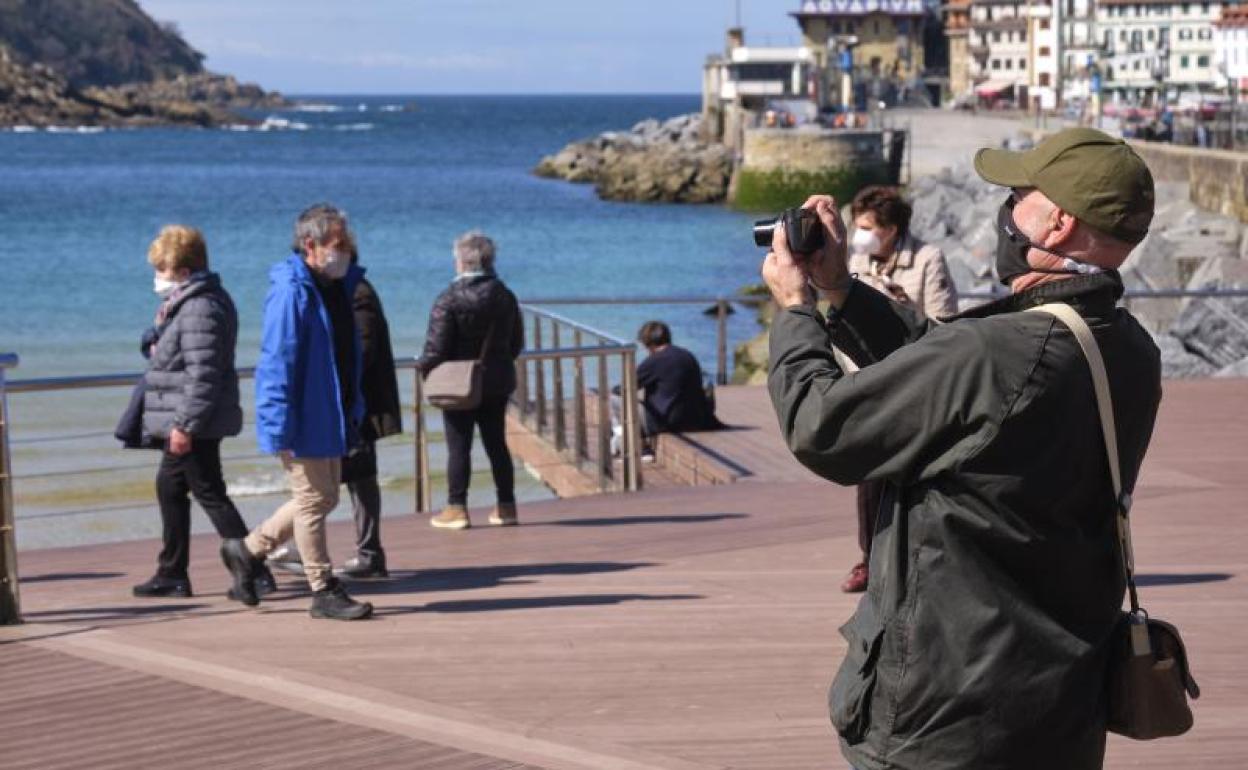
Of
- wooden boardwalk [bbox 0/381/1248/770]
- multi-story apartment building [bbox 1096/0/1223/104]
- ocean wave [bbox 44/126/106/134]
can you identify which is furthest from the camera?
ocean wave [bbox 44/126/106/134]

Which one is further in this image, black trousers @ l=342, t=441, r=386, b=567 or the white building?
the white building

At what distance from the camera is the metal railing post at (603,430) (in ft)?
37.8

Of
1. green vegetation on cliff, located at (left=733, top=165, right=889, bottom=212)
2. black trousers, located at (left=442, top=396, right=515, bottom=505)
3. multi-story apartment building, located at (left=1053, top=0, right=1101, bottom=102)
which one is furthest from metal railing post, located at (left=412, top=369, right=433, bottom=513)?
multi-story apartment building, located at (left=1053, top=0, right=1101, bottom=102)

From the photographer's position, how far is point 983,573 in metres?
3.09

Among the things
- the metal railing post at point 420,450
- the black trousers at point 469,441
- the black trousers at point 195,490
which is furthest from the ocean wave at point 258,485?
the black trousers at point 195,490

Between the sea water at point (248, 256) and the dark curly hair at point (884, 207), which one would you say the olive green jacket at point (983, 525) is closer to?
the dark curly hair at point (884, 207)

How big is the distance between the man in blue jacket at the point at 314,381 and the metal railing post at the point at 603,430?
412 cm

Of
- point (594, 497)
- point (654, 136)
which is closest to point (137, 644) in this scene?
point (594, 497)

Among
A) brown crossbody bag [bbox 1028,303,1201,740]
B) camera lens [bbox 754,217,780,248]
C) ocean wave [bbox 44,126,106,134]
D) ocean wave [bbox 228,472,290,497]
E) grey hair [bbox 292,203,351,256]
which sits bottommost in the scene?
ocean wave [bbox 228,472,290,497]

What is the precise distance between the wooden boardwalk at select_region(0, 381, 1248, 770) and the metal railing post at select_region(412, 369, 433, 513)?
0.57m

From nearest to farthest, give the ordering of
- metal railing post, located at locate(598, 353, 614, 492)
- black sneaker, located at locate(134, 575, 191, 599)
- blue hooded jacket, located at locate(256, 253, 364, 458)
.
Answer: blue hooded jacket, located at locate(256, 253, 364, 458)
black sneaker, located at locate(134, 575, 191, 599)
metal railing post, located at locate(598, 353, 614, 492)

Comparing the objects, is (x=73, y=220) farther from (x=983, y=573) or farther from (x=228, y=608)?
(x=983, y=573)

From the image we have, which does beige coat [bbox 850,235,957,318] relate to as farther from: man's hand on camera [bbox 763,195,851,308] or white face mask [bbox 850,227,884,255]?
man's hand on camera [bbox 763,195,851,308]

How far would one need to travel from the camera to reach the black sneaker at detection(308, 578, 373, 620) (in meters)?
7.34
